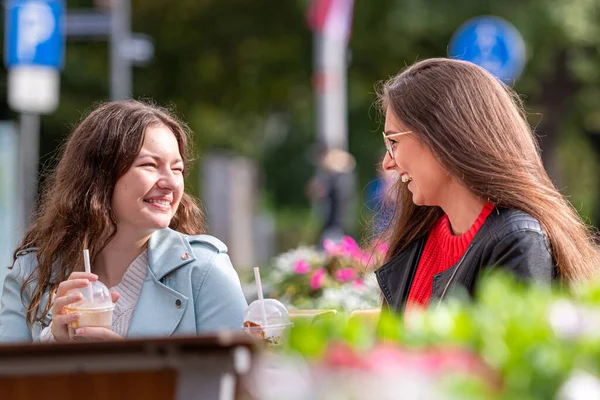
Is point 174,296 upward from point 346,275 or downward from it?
upward

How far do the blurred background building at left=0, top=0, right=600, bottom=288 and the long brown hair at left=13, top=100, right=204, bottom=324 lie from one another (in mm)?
9431

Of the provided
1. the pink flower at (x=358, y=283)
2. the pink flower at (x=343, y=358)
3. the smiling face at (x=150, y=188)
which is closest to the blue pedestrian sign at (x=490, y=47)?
the pink flower at (x=358, y=283)

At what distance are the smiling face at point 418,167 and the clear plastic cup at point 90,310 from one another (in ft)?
3.45

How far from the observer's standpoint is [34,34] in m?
11.8

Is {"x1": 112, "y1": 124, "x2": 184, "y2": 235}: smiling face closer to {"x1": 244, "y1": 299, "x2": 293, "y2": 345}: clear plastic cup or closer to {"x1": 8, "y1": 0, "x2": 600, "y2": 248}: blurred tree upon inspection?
{"x1": 244, "y1": 299, "x2": 293, "y2": 345}: clear plastic cup

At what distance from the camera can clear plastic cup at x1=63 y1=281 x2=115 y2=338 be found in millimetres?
3037

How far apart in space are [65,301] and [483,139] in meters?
1.33

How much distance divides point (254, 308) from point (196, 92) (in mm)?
19199

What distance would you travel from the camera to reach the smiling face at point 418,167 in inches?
140

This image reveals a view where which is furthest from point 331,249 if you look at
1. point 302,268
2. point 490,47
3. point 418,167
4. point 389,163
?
point 490,47

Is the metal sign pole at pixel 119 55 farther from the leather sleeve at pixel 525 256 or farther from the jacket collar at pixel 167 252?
the leather sleeve at pixel 525 256

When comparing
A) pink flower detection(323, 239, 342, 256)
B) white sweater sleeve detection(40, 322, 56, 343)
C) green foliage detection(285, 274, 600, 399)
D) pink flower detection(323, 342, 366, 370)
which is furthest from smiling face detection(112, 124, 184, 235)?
pink flower detection(323, 239, 342, 256)

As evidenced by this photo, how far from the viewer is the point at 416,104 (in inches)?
141

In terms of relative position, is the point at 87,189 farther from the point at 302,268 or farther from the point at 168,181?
the point at 302,268
